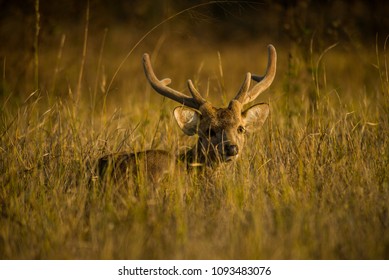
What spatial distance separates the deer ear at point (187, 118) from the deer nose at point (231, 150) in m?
0.46

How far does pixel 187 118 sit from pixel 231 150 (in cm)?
69

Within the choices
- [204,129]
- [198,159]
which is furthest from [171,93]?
[198,159]

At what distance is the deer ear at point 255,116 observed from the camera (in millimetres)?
6738

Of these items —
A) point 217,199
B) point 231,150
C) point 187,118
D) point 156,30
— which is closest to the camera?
point 217,199

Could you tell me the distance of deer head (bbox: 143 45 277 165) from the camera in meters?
6.45

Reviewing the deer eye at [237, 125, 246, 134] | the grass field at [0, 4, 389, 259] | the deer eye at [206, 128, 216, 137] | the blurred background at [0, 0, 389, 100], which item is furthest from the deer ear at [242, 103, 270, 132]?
the blurred background at [0, 0, 389, 100]

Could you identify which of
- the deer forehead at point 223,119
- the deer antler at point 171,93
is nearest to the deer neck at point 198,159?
the deer forehead at point 223,119

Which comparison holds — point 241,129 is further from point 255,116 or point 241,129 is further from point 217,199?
point 217,199

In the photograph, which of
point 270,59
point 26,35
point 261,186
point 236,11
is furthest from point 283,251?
point 26,35

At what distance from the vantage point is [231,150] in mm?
6230

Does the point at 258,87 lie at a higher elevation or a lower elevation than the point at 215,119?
higher

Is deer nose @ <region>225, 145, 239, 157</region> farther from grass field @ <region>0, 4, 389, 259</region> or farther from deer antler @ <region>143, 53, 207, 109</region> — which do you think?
deer antler @ <region>143, 53, 207, 109</region>

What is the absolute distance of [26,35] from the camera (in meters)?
11.3
